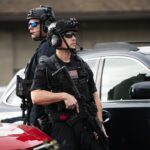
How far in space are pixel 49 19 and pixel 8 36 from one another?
39.9 feet

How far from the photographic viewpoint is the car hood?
5101 mm

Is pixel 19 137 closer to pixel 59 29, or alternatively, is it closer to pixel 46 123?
pixel 46 123

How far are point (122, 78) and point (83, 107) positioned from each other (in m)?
0.94

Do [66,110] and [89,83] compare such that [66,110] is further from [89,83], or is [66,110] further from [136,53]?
[136,53]

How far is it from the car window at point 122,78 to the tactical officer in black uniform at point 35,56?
67 cm

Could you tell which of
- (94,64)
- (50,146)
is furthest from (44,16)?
(50,146)

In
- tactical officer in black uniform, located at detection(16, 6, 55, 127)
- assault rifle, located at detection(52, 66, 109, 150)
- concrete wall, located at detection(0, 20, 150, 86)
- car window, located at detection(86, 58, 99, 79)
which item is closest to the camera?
assault rifle, located at detection(52, 66, 109, 150)

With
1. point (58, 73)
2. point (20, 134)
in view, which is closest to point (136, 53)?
point (58, 73)

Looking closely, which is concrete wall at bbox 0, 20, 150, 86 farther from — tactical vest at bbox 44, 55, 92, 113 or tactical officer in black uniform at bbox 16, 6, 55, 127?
tactical vest at bbox 44, 55, 92, 113

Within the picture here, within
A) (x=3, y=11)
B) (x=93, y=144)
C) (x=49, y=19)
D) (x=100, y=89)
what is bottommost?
(x=93, y=144)

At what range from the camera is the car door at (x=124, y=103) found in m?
6.59

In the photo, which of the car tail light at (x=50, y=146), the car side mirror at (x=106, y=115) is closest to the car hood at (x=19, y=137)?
the car tail light at (x=50, y=146)

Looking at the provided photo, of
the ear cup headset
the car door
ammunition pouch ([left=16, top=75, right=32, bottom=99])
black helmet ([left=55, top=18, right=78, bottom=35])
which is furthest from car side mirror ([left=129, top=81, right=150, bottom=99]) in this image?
the ear cup headset

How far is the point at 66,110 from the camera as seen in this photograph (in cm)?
605
